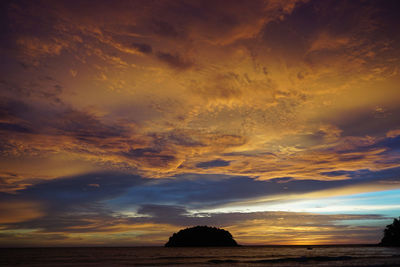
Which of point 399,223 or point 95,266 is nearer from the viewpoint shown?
point 95,266

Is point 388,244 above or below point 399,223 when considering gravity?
below

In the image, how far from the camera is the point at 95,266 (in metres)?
64.9

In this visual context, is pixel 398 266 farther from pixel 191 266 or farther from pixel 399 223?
pixel 399 223

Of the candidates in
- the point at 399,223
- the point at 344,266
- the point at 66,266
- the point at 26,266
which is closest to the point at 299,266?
the point at 344,266

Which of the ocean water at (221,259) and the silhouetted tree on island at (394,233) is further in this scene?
the silhouetted tree on island at (394,233)

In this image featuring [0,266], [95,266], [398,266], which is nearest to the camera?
[398,266]

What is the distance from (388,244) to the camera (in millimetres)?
199875

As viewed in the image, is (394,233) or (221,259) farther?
(394,233)

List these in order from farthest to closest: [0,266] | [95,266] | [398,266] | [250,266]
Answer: [0,266]
[95,266]
[250,266]
[398,266]

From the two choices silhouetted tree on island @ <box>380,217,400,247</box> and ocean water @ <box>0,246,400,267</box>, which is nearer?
ocean water @ <box>0,246,400,267</box>

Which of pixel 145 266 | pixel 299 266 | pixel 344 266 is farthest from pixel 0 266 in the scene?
pixel 344 266

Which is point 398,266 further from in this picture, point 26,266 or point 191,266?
point 26,266

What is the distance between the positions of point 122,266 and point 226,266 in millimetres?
21371

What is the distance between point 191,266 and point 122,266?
47.6 feet
